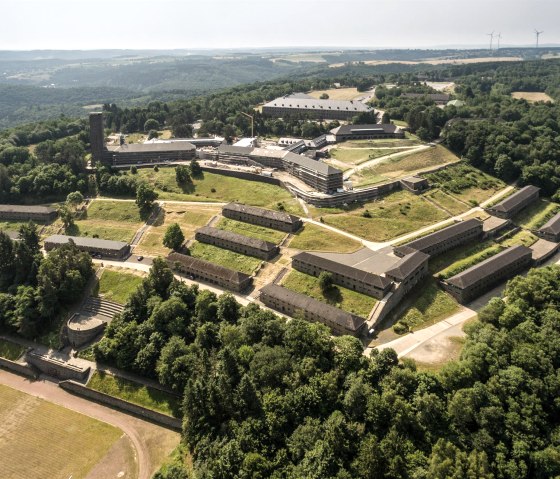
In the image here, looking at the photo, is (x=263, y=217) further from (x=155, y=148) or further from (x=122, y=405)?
(x=155, y=148)

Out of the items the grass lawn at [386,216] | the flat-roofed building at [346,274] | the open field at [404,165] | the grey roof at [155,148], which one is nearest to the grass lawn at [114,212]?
the grey roof at [155,148]

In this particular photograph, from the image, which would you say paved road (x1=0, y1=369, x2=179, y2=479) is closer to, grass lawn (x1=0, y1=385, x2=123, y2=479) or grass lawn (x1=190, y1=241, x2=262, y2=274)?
grass lawn (x1=0, y1=385, x2=123, y2=479)

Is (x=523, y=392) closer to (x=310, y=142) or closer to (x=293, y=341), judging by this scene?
(x=293, y=341)

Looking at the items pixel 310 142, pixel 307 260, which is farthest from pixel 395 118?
pixel 307 260

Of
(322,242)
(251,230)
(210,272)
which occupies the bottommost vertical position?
(210,272)

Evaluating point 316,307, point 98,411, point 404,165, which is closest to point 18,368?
point 98,411

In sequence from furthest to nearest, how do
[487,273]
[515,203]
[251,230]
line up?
[515,203] < [251,230] < [487,273]

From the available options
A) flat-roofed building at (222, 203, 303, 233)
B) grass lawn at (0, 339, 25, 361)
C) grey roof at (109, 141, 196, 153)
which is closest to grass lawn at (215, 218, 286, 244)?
flat-roofed building at (222, 203, 303, 233)
